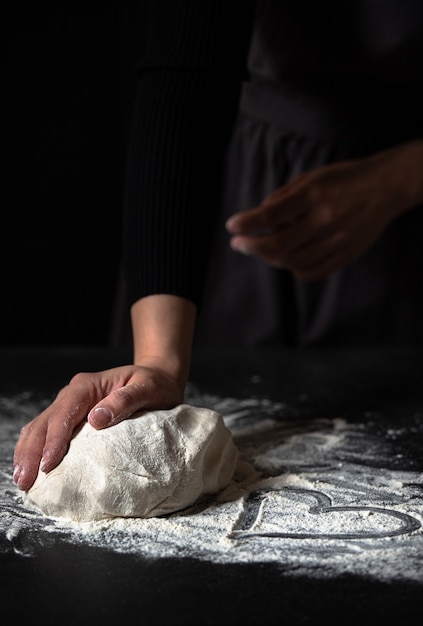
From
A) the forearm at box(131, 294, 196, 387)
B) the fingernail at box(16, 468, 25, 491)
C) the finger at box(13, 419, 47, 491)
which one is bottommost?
the fingernail at box(16, 468, 25, 491)

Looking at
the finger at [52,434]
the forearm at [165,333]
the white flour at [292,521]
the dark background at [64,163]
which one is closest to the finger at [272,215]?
the forearm at [165,333]

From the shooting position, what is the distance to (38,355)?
1652 mm

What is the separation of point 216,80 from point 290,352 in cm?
66

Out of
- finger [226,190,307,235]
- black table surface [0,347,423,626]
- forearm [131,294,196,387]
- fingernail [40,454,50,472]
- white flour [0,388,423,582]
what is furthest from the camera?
finger [226,190,307,235]

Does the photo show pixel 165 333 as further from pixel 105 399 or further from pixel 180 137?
pixel 180 137

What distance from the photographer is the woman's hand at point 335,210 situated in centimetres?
144

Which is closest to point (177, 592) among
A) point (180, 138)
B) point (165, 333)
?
point (165, 333)

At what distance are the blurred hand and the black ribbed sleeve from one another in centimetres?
18

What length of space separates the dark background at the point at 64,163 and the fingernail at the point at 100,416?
1377mm

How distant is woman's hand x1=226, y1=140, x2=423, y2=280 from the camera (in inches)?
56.7

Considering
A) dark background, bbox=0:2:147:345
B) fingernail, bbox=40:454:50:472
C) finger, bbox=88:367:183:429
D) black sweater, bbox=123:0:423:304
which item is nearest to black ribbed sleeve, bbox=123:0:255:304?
black sweater, bbox=123:0:423:304

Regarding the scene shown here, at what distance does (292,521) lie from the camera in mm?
804

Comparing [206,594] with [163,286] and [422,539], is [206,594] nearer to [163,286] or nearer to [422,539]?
[422,539]

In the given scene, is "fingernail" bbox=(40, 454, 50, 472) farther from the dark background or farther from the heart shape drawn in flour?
the dark background
